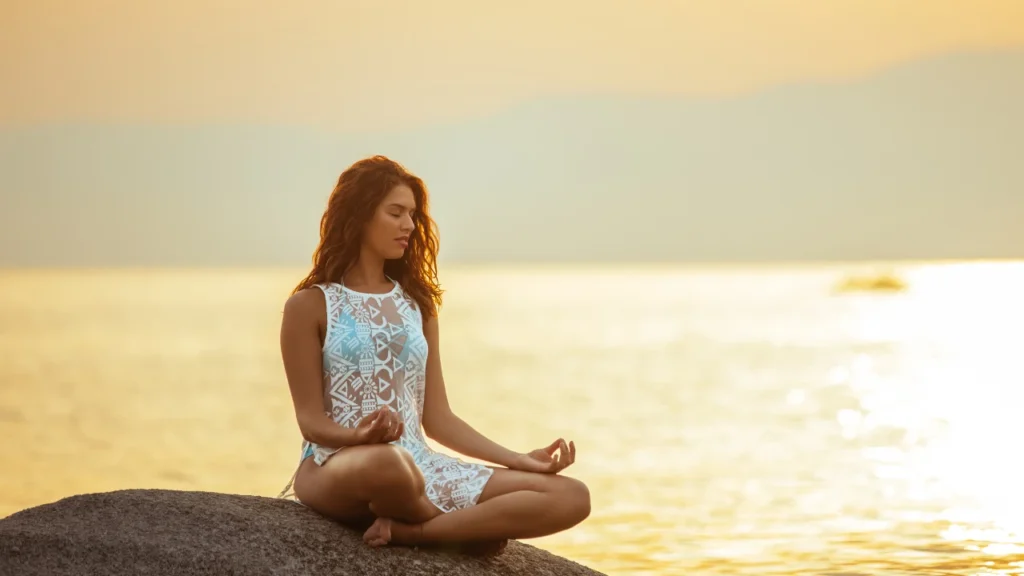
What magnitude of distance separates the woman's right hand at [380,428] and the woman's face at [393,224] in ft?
2.79

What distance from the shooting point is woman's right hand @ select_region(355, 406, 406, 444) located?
16.4ft

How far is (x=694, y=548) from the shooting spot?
9711mm

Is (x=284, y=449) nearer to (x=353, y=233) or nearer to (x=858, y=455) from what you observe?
(x=858, y=455)

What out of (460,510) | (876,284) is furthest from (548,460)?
(876,284)

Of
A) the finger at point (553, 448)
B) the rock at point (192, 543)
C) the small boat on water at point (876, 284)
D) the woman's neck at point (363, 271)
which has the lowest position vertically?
the rock at point (192, 543)

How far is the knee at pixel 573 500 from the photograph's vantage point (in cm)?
542

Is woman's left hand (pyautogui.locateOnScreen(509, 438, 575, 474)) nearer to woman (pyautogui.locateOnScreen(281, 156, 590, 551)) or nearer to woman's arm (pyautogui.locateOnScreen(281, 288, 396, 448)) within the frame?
woman (pyautogui.locateOnScreen(281, 156, 590, 551))

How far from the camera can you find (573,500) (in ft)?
17.8

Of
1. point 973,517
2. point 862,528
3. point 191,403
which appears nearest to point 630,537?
point 862,528

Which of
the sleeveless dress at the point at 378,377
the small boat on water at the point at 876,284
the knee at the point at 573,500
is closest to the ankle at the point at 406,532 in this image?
the sleeveless dress at the point at 378,377

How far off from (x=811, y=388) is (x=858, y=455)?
34.6 ft

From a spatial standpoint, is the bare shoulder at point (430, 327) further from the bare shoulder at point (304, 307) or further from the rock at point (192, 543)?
the rock at point (192, 543)

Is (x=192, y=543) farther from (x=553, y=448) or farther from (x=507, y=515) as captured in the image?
(x=553, y=448)

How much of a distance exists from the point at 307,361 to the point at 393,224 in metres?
0.72
